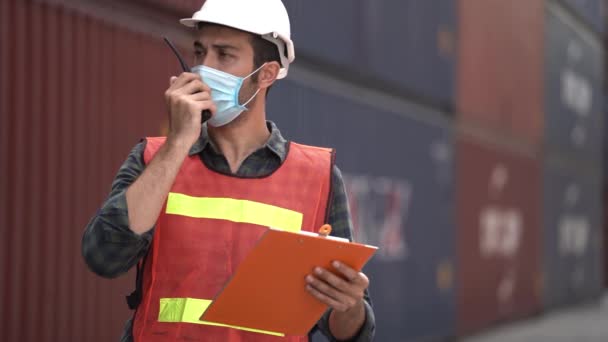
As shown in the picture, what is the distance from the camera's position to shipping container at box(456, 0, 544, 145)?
562 inches

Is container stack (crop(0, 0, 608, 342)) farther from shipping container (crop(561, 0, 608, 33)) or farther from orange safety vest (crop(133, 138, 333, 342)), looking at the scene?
orange safety vest (crop(133, 138, 333, 342))

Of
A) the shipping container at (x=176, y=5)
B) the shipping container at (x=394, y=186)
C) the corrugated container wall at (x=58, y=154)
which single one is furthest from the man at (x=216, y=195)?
the shipping container at (x=394, y=186)

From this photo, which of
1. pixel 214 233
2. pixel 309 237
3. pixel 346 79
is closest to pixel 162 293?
pixel 214 233

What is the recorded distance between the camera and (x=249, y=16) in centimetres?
276

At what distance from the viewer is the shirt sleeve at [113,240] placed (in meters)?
2.45

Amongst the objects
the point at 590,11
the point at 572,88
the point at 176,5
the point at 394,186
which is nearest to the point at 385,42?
the point at 394,186

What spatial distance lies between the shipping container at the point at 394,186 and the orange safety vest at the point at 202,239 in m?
5.11

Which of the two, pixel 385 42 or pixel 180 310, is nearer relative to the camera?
pixel 180 310

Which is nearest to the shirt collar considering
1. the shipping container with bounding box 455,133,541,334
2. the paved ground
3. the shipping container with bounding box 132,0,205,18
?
the shipping container with bounding box 132,0,205,18

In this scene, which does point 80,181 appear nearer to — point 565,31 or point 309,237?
point 309,237

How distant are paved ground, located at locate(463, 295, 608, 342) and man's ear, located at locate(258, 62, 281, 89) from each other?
38.6 feet

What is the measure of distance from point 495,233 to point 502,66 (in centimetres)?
258

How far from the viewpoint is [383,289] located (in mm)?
10836

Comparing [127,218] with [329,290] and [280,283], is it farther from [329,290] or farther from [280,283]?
[329,290]
